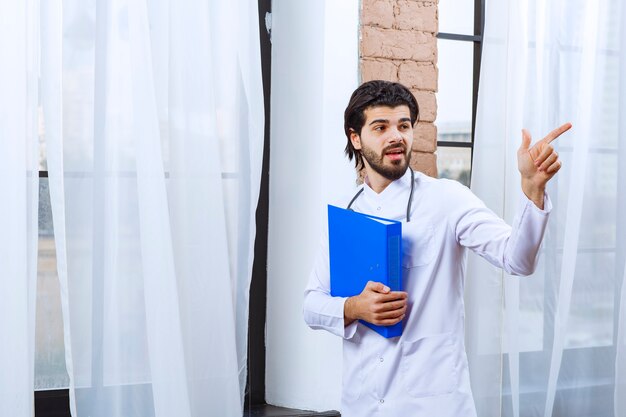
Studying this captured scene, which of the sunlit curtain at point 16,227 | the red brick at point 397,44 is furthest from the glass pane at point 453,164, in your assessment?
the sunlit curtain at point 16,227

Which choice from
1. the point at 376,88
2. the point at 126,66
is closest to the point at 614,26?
the point at 376,88

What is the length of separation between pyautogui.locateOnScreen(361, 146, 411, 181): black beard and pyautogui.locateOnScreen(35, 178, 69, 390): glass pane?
2.77 feet

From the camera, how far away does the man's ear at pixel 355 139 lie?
6.26 feet

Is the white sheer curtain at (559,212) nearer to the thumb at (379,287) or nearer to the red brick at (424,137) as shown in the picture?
the red brick at (424,137)

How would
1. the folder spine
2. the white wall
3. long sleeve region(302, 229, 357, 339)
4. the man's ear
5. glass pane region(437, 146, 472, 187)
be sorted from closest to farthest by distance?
the folder spine
long sleeve region(302, 229, 357, 339)
the man's ear
the white wall
glass pane region(437, 146, 472, 187)

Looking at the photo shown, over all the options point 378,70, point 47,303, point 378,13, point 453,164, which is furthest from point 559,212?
point 47,303

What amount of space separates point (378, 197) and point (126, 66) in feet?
2.41

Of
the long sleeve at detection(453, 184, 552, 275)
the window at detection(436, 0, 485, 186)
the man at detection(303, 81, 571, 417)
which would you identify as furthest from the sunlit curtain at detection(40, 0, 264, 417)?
the window at detection(436, 0, 485, 186)

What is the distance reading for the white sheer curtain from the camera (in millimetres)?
2455

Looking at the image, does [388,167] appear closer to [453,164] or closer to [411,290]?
[411,290]

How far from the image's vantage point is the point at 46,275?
2.13 metres

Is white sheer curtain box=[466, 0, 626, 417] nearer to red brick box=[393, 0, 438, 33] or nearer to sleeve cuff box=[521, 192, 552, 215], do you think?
red brick box=[393, 0, 438, 33]

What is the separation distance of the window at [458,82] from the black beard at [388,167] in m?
0.84

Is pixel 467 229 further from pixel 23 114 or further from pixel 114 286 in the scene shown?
pixel 23 114
